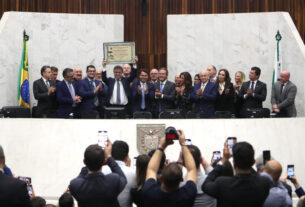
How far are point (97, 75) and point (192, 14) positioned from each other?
3381 millimetres

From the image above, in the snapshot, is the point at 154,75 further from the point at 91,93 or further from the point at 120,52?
the point at 91,93

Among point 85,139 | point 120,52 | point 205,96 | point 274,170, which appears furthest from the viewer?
point 120,52

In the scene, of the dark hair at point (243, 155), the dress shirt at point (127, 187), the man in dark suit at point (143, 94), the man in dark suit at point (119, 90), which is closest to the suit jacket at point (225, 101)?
the man in dark suit at point (143, 94)

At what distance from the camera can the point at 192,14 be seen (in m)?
12.6

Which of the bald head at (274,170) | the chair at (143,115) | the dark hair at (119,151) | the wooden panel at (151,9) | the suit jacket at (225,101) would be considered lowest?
the bald head at (274,170)

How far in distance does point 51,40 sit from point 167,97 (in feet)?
12.0

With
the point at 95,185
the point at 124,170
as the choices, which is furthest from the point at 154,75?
the point at 95,185

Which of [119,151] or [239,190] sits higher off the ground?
[119,151]

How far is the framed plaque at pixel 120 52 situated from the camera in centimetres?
1058

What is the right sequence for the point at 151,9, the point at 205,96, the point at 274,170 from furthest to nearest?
1. the point at 151,9
2. the point at 205,96
3. the point at 274,170

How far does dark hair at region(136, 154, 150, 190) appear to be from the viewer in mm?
4344

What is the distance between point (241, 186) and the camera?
399 centimetres

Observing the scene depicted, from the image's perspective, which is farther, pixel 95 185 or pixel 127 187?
pixel 127 187

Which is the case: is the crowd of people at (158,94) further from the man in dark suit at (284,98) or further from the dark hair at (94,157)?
the dark hair at (94,157)
